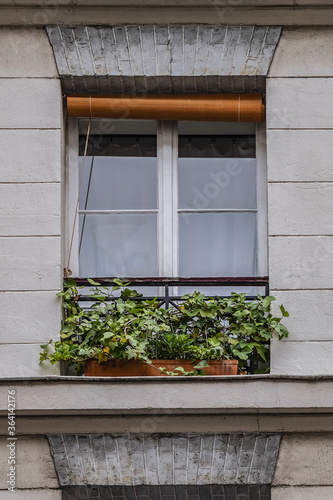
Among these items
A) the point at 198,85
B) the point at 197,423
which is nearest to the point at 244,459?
the point at 197,423

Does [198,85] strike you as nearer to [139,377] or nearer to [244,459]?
[139,377]

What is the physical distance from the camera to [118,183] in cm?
802

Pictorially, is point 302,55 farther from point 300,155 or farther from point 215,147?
point 215,147

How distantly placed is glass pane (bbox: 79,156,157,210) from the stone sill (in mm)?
1686

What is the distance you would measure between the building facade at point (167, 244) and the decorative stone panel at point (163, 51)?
12 millimetres

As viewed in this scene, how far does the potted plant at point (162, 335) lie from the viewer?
7125 millimetres

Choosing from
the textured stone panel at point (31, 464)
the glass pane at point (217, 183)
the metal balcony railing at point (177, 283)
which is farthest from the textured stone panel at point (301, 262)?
the textured stone panel at point (31, 464)

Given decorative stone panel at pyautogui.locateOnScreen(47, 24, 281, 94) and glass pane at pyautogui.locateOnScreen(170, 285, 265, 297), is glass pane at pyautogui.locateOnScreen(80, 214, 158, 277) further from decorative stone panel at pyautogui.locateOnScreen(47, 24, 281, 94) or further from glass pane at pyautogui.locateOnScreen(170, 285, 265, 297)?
decorative stone panel at pyautogui.locateOnScreen(47, 24, 281, 94)

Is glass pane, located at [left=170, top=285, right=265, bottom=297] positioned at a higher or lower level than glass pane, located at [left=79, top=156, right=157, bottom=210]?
lower

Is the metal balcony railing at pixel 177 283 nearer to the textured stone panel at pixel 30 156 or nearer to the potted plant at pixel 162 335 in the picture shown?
the potted plant at pixel 162 335

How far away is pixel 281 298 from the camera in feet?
24.1

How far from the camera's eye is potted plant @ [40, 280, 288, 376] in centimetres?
712

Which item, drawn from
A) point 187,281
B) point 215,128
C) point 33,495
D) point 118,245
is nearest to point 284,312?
point 187,281

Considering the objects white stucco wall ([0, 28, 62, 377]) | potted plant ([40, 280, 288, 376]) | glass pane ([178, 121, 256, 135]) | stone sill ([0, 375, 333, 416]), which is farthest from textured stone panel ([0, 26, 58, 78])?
stone sill ([0, 375, 333, 416])
